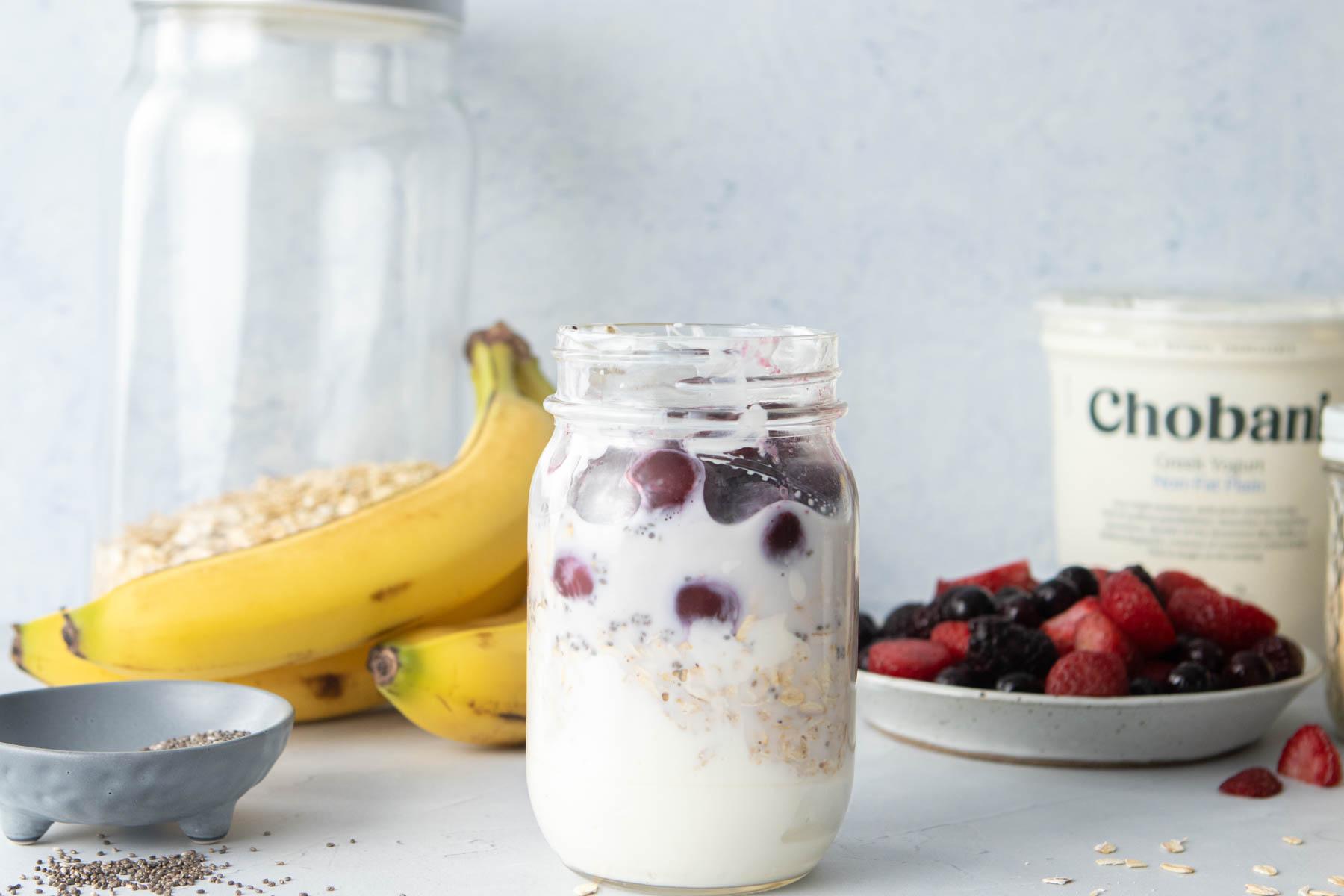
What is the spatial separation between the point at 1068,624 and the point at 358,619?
0.44 meters

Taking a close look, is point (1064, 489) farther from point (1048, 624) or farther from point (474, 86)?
point (474, 86)

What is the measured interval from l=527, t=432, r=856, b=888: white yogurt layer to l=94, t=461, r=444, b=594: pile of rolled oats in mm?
378

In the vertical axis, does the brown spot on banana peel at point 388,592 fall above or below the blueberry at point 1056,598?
above

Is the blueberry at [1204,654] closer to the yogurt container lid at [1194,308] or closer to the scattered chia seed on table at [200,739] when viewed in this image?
the yogurt container lid at [1194,308]

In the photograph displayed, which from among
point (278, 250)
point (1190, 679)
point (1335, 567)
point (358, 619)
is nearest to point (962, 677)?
point (1190, 679)

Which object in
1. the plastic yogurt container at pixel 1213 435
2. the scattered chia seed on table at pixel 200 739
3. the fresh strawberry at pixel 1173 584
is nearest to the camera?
the scattered chia seed on table at pixel 200 739

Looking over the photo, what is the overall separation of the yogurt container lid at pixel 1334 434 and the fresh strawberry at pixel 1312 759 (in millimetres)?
170

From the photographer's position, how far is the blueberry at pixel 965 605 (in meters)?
0.92

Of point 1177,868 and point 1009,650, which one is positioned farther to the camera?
point 1009,650

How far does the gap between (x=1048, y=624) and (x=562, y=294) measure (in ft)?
1.74

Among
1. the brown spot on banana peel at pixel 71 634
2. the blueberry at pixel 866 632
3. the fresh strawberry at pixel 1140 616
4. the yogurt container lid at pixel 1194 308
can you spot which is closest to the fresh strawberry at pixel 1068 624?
the fresh strawberry at pixel 1140 616

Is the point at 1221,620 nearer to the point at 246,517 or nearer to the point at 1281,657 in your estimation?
the point at 1281,657

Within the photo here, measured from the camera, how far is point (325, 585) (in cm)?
87

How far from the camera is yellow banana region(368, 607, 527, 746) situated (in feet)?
A: 2.77
